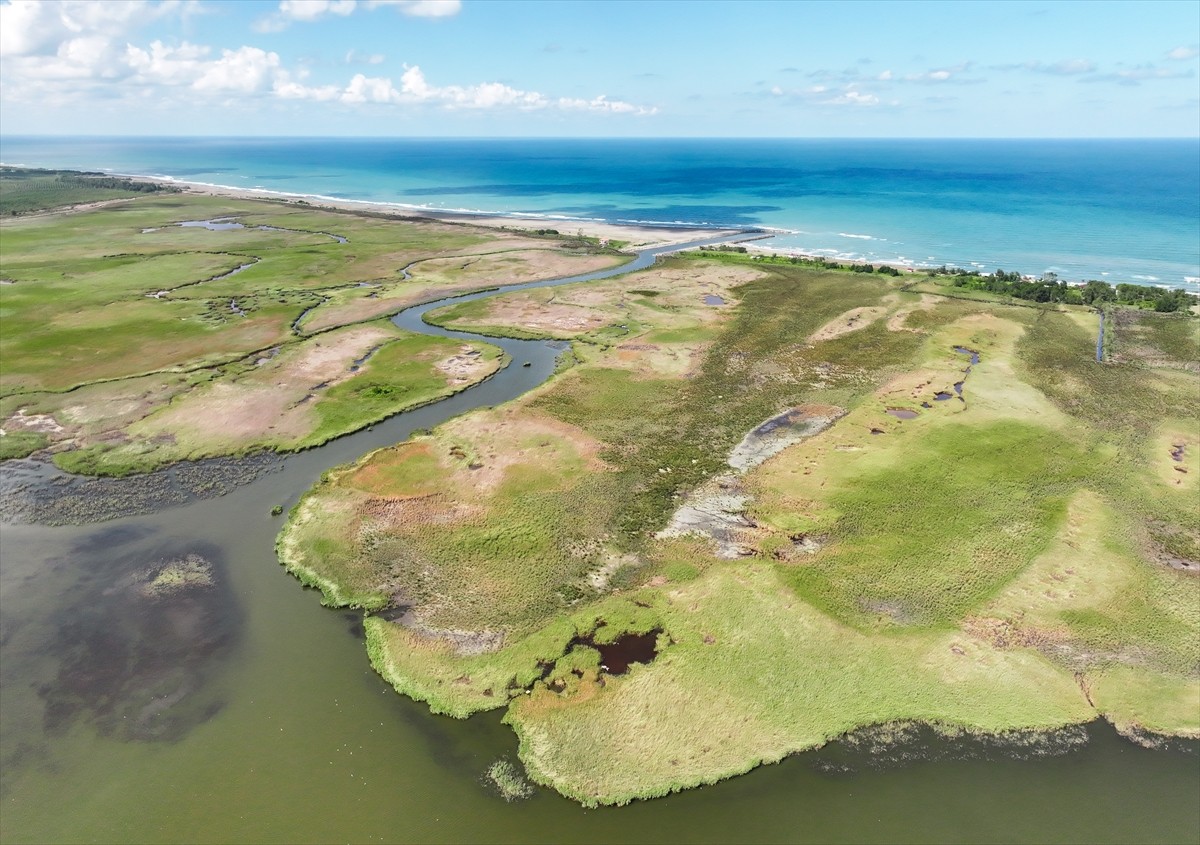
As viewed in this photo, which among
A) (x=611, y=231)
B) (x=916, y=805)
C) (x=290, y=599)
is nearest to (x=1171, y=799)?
(x=916, y=805)

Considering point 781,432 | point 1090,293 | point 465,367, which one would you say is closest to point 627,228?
point 1090,293

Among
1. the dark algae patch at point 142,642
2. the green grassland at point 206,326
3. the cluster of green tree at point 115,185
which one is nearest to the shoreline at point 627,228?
the cluster of green tree at point 115,185

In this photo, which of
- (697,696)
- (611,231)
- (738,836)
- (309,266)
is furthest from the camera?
(611,231)

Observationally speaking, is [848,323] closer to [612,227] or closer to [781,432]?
[781,432]

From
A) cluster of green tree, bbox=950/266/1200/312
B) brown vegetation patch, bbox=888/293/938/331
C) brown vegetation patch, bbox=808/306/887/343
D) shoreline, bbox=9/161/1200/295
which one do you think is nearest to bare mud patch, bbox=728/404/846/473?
brown vegetation patch, bbox=808/306/887/343

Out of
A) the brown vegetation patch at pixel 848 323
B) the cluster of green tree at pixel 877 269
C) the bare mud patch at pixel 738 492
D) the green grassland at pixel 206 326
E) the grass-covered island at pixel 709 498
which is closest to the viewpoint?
the grass-covered island at pixel 709 498

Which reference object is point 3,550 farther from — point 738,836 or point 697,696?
point 738,836

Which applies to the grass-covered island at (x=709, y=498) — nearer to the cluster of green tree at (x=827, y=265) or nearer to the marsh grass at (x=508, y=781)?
the marsh grass at (x=508, y=781)

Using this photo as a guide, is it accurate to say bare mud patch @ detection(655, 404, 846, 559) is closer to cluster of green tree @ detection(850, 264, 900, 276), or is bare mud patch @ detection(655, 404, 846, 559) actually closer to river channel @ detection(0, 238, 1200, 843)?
river channel @ detection(0, 238, 1200, 843)
